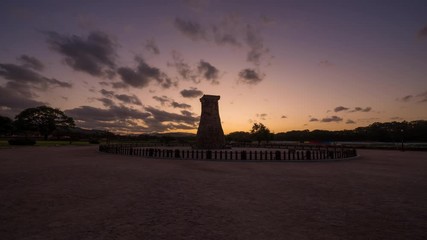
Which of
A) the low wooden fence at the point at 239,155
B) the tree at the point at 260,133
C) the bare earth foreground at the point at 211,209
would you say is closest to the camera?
the bare earth foreground at the point at 211,209

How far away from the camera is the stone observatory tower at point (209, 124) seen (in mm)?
33844

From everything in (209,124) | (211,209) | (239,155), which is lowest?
(211,209)

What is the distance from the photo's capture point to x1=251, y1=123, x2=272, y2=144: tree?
9112 cm

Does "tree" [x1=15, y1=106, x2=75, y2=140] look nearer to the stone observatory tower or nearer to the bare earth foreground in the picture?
the stone observatory tower

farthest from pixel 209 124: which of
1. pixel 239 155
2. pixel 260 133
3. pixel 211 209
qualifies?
pixel 260 133

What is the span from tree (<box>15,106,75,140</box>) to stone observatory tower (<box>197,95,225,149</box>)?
60810 mm

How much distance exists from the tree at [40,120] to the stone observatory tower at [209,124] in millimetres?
60810

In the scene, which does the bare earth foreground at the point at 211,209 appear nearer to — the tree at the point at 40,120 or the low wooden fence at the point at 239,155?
the low wooden fence at the point at 239,155

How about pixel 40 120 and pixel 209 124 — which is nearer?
pixel 209 124

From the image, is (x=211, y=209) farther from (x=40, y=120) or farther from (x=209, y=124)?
(x=40, y=120)

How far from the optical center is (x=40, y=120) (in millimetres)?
72125

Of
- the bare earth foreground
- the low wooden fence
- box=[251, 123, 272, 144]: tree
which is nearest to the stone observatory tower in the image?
the low wooden fence

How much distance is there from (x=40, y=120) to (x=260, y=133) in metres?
72.0

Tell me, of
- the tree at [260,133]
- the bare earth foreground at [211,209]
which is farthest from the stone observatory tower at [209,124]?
the tree at [260,133]
